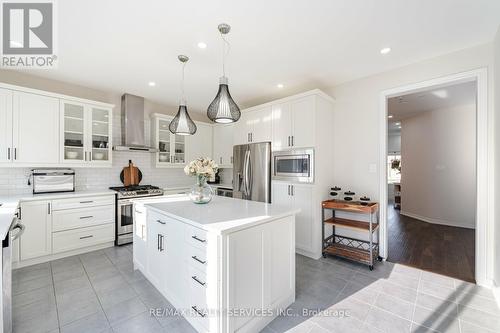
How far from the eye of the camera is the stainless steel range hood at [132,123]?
3918mm

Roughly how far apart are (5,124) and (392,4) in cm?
455

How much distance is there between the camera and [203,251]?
61.7 inches

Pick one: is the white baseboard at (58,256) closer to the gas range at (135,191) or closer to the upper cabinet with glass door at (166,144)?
the gas range at (135,191)

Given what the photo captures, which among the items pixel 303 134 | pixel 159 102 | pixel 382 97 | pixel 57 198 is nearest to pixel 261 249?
pixel 303 134

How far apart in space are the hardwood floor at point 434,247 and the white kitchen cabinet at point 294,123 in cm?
210

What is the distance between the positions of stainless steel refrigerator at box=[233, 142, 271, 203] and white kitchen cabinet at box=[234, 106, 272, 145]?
123 millimetres

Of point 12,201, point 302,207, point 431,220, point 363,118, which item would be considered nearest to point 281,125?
point 363,118

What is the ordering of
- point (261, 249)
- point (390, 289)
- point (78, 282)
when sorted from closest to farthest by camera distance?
1. point (261, 249)
2. point (390, 289)
3. point (78, 282)

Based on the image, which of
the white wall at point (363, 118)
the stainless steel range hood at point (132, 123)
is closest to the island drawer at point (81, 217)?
the stainless steel range hood at point (132, 123)

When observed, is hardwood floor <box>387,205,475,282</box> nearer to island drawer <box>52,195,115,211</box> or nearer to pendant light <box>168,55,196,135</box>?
pendant light <box>168,55,196,135</box>

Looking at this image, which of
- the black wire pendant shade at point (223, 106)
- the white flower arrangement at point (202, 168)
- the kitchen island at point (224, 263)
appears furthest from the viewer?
the white flower arrangement at point (202, 168)

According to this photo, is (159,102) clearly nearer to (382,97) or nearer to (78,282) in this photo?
(78,282)

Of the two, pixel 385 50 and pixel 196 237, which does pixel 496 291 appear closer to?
pixel 385 50

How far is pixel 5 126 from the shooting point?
282 centimetres
